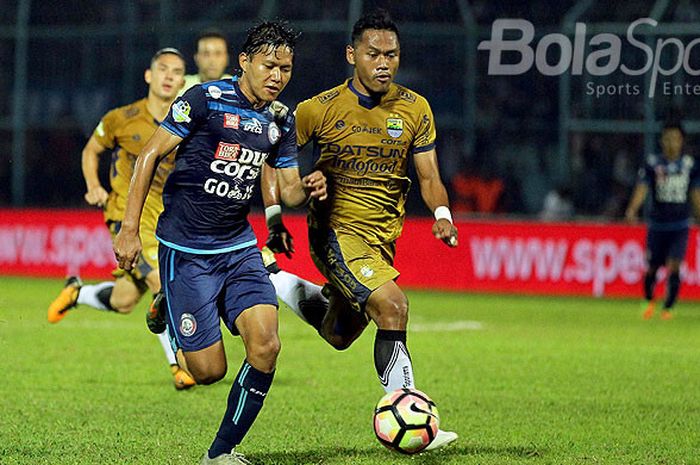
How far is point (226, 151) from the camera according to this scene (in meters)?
6.81

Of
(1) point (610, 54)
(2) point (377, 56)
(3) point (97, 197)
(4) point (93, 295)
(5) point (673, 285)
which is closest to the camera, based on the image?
(2) point (377, 56)

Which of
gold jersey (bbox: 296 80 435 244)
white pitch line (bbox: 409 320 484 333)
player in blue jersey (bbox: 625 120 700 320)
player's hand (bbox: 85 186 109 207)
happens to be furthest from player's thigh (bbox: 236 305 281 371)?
player in blue jersey (bbox: 625 120 700 320)

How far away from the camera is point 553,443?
7.69 meters

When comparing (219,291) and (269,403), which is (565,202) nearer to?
(269,403)

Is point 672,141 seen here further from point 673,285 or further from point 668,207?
point 673,285

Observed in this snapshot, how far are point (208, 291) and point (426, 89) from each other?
13.6 m

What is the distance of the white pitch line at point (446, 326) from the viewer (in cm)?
1460

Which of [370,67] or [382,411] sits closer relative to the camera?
[382,411]

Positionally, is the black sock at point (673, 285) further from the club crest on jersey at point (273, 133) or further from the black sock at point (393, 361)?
the club crest on jersey at point (273, 133)

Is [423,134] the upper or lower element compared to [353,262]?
upper

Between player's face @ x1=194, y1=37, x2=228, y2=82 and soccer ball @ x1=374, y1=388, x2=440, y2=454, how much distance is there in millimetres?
4700

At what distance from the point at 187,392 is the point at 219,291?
2.97 meters

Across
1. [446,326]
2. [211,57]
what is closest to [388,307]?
[211,57]

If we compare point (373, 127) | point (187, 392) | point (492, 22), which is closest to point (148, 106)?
point (187, 392)
